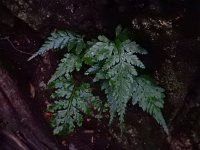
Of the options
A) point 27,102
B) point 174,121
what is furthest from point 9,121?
point 174,121

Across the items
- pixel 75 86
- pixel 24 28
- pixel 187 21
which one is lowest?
pixel 75 86

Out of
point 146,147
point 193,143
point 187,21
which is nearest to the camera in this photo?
point 187,21

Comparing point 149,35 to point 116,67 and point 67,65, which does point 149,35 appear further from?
point 67,65

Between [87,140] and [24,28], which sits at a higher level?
[24,28]

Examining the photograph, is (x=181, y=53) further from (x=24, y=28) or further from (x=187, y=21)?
(x=24, y=28)

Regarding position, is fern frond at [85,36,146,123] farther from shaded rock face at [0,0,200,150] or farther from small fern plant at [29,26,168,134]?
shaded rock face at [0,0,200,150]

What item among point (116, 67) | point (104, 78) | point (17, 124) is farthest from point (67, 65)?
point (17, 124)

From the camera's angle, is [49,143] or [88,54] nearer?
[88,54]

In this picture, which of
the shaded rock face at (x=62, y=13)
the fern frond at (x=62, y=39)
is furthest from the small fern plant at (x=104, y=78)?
the shaded rock face at (x=62, y=13)
